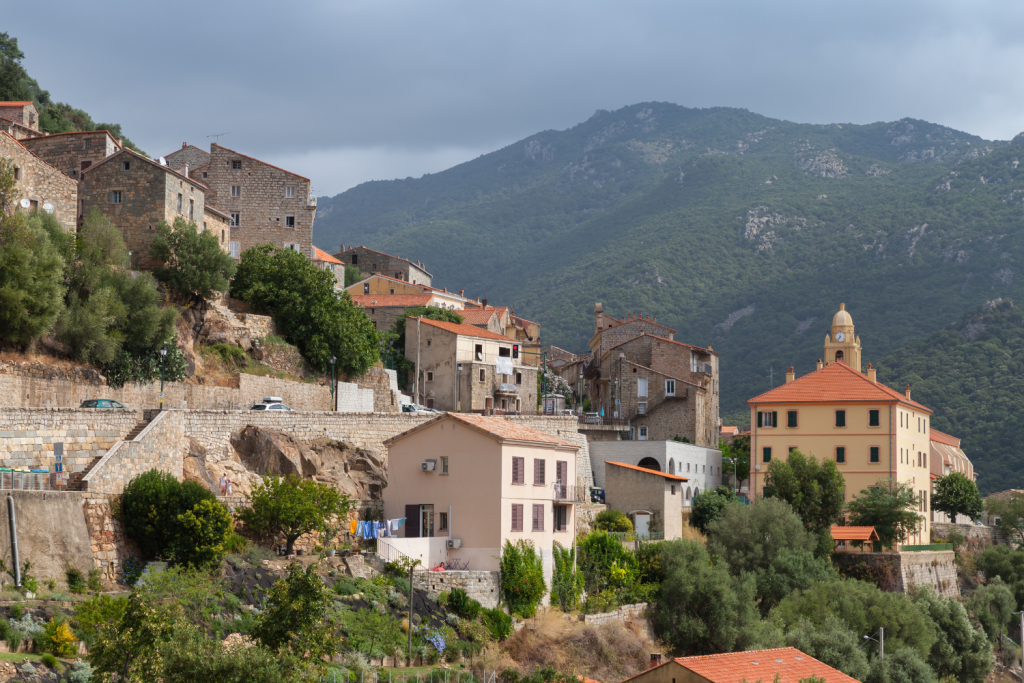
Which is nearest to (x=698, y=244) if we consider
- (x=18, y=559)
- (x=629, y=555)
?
(x=629, y=555)

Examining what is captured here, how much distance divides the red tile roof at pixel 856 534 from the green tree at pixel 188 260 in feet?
122

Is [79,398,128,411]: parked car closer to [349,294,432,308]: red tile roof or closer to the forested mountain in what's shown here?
[349,294,432,308]: red tile roof

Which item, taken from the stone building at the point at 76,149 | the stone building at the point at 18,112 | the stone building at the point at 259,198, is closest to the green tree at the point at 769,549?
the stone building at the point at 259,198

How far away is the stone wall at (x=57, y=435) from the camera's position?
117 ft

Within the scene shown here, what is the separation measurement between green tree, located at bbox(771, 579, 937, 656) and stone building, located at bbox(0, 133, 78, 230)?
131 ft

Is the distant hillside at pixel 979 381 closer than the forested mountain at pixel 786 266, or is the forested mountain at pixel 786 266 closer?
the distant hillside at pixel 979 381

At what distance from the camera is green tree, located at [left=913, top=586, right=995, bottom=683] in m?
56.8

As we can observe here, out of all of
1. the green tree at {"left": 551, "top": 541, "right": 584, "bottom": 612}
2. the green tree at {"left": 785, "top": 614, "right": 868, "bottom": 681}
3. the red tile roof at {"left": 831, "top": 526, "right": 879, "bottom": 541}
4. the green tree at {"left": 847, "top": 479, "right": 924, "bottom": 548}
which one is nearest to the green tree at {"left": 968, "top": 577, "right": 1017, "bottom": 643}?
the green tree at {"left": 847, "top": 479, "right": 924, "bottom": 548}

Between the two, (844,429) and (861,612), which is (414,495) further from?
(844,429)

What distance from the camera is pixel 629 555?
168 feet

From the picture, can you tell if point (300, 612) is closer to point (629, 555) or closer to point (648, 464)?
point (629, 555)

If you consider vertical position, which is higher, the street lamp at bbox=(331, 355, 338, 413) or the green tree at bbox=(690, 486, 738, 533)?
the street lamp at bbox=(331, 355, 338, 413)

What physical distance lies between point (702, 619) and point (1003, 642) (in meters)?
28.9

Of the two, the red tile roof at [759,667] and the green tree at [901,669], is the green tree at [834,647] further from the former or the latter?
the red tile roof at [759,667]
